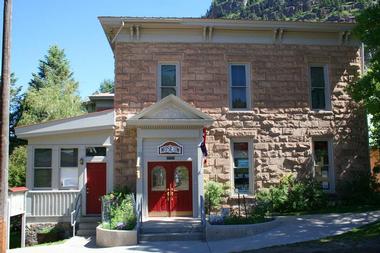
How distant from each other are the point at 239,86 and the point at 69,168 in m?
8.17

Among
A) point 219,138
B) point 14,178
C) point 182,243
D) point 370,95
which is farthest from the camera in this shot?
point 14,178

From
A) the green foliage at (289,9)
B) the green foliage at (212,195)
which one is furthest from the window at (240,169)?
the green foliage at (289,9)

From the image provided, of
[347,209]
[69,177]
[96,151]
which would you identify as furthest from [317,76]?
[69,177]

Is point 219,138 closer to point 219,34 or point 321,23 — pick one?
point 219,34

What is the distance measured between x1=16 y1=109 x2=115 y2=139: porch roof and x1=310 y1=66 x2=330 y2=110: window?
9073mm

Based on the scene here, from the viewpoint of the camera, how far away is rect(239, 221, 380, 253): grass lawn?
11.7 meters

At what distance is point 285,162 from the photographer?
19.1 m

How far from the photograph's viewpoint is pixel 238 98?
758 inches

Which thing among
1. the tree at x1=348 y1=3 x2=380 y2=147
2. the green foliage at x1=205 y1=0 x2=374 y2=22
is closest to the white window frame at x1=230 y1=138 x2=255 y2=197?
the tree at x1=348 y1=3 x2=380 y2=147

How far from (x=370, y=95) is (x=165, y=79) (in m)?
8.48

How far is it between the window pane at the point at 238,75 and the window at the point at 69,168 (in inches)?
297

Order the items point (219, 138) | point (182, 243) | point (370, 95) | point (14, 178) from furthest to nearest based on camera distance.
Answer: point (14, 178) → point (219, 138) → point (370, 95) → point (182, 243)

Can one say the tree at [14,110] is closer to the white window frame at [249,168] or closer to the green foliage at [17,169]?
the green foliage at [17,169]

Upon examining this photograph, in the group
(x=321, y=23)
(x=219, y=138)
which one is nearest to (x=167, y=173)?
(x=219, y=138)
